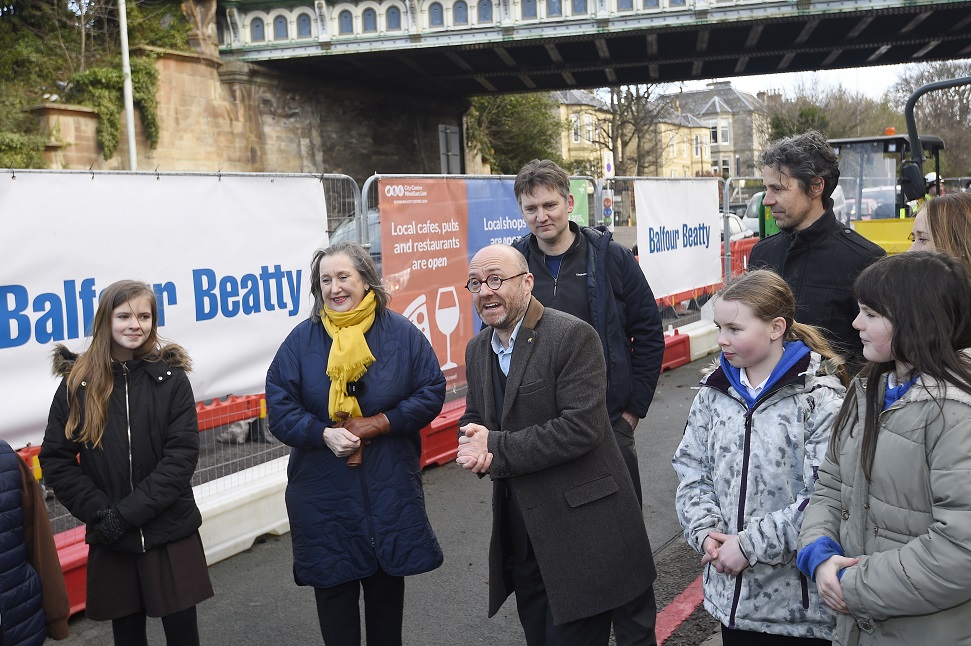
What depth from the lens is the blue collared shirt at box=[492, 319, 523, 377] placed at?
3.03 meters

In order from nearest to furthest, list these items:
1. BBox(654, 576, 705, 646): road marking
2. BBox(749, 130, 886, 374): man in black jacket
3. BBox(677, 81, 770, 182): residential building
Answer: BBox(749, 130, 886, 374): man in black jacket, BBox(654, 576, 705, 646): road marking, BBox(677, 81, 770, 182): residential building

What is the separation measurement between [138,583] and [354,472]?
94cm

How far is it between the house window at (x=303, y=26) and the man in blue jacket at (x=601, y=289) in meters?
24.2

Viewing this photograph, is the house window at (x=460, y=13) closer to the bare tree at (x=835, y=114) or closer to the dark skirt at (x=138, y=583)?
the dark skirt at (x=138, y=583)

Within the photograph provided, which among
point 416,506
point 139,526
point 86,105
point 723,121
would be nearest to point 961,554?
point 416,506

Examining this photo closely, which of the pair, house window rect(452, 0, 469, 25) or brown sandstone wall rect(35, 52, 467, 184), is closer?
brown sandstone wall rect(35, 52, 467, 184)

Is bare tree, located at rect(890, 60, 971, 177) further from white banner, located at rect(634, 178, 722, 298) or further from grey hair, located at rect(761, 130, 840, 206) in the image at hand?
grey hair, located at rect(761, 130, 840, 206)

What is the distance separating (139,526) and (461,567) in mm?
2104

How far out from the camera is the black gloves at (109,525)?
3.28m

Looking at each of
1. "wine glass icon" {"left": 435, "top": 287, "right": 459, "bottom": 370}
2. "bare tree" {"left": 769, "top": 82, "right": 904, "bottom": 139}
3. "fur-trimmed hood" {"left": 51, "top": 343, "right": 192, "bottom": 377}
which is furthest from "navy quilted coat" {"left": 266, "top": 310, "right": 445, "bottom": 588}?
"bare tree" {"left": 769, "top": 82, "right": 904, "bottom": 139}

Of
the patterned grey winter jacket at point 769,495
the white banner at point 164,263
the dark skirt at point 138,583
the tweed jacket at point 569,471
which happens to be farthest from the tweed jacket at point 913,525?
the white banner at point 164,263

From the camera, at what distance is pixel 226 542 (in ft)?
17.1

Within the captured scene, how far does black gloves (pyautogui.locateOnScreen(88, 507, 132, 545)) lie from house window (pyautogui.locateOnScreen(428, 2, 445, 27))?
24.0m

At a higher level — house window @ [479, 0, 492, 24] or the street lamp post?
house window @ [479, 0, 492, 24]
